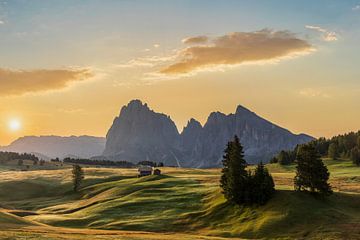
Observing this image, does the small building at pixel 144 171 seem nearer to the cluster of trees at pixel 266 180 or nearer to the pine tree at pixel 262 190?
the cluster of trees at pixel 266 180

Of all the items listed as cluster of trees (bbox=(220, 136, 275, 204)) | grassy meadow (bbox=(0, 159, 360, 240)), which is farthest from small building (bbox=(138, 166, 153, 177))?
cluster of trees (bbox=(220, 136, 275, 204))

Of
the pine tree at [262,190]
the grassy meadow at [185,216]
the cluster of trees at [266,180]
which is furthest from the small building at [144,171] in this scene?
the pine tree at [262,190]

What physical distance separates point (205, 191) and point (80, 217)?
3266 centimetres

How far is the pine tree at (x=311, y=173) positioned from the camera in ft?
288

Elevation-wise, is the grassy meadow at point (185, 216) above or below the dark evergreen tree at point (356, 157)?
below

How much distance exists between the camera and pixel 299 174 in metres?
91.1

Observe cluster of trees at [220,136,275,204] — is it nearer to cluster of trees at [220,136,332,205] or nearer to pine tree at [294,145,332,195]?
cluster of trees at [220,136,332,205]

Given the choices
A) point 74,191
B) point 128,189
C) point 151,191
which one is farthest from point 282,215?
point 74,191

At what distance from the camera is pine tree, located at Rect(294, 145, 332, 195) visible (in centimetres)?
8788

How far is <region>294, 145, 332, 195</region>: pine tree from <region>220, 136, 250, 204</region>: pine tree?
424 inches

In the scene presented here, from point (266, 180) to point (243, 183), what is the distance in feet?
18.8

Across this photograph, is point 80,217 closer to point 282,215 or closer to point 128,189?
point 128,189

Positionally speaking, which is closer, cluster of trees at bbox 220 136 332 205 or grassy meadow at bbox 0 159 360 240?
grassy meadow at bbox 0 159 360 240

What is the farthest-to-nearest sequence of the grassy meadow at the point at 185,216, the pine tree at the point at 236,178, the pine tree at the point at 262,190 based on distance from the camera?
the pine tree at the point at 236,178 < the pine tree at the point at 262,190 < the grassy meadow at the point at 185,216
